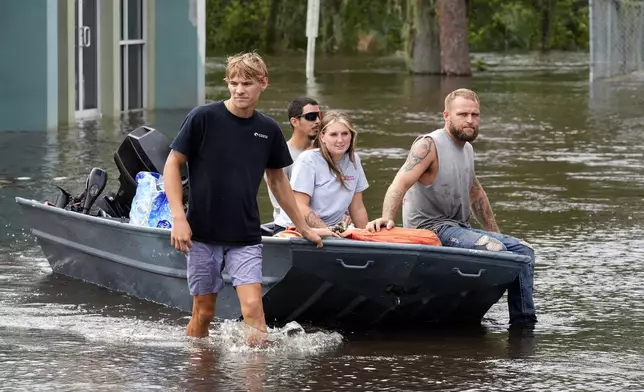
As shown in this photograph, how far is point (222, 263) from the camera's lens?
7.97 meters

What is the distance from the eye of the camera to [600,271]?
10.6 meters

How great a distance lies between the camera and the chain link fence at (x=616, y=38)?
3114 cm

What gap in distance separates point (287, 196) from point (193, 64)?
1735cm

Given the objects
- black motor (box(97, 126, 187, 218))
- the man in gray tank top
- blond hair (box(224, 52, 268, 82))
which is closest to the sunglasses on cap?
the man in gray tank top

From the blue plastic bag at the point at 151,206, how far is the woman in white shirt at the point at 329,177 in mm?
732

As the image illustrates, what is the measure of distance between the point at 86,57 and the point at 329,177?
14462 mm

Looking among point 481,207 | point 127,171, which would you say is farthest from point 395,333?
point 127,171

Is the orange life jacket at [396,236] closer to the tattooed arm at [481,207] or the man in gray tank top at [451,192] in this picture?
the man in gray tank top at [451,192]

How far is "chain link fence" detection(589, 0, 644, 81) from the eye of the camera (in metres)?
31.1

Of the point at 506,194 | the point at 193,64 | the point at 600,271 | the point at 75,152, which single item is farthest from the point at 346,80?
the point at 600,271

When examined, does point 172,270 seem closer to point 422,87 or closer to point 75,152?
point 75,152

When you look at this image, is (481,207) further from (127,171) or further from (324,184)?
(127,171)

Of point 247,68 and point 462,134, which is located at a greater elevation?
point 247,68

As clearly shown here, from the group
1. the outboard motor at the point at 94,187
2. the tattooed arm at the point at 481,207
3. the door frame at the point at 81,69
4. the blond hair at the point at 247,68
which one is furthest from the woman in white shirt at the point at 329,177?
the door frame at the point at 81,69
